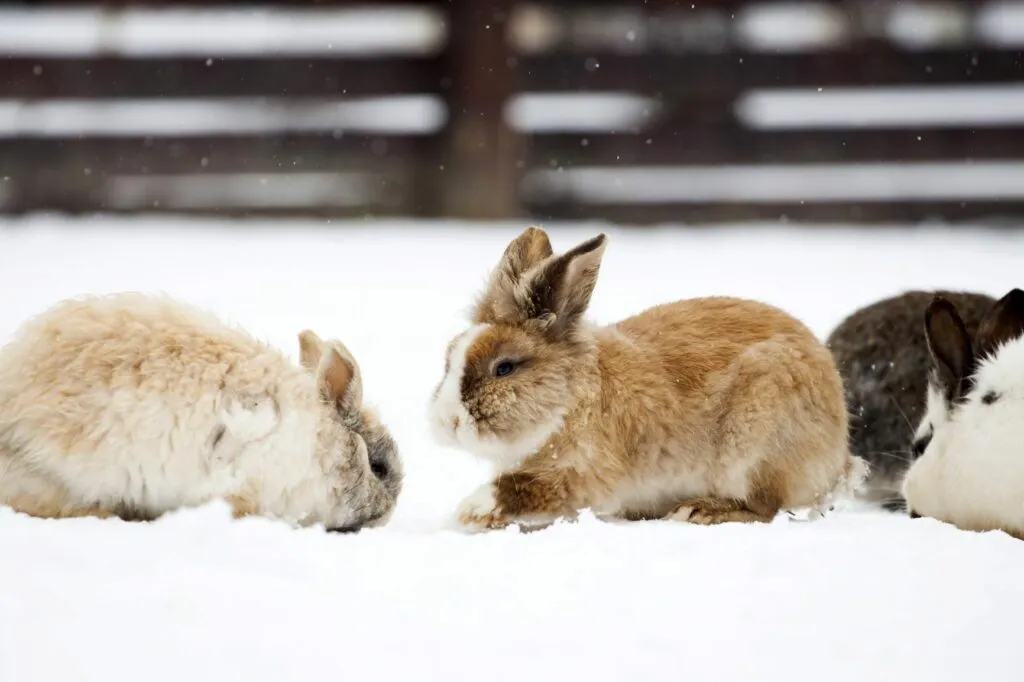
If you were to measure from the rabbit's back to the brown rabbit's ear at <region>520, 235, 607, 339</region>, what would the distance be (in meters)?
0.78

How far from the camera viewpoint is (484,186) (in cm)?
919

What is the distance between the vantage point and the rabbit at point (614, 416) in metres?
A: 3.46

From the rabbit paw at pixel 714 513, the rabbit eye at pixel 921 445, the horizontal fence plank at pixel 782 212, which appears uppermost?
the rabbit eye at pixel 921 445

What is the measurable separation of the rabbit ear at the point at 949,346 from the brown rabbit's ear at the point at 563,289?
108 cm

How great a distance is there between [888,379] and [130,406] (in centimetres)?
284

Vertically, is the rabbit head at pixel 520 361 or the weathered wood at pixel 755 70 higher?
the weathered wood at pixel 755 70

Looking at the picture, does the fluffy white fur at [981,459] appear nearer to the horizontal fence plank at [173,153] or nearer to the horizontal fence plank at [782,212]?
the horizontal fence plank at [782,212]

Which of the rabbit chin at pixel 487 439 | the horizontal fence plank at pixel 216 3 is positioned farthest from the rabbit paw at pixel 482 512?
the horizontal fence plank at pixel 216 3

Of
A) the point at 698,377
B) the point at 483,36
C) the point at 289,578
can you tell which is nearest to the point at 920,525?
the point at 698,377

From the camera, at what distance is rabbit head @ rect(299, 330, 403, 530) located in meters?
3.46

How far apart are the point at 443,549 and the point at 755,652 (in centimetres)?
89

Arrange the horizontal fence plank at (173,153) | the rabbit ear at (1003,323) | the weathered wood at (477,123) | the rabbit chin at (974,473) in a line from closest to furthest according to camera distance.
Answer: the rabbit chin at (974,473) → the rabbit ear at (1003,323) → the weathered wood at (477,123) → the horizontal fence plank at (173,153)

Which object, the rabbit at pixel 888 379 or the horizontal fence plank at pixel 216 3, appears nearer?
the rabbit at pixel 888 379

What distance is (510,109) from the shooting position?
364 inches
